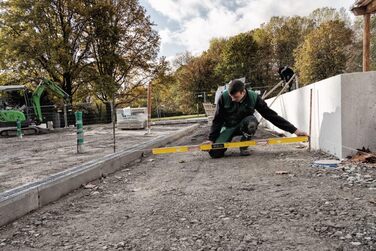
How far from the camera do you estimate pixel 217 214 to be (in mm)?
2947

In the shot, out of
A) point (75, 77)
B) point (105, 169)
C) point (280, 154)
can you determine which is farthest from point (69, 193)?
point (75, 77)

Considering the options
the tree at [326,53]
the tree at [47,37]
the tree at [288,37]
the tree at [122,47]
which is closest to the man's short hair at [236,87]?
the tree at [47,37]

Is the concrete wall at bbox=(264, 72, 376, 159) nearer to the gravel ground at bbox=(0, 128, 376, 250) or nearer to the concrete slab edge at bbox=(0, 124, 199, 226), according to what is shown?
the gravel ground at bbox=(0, 128, 376, 250)

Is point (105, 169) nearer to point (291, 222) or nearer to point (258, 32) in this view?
point (291, 222)

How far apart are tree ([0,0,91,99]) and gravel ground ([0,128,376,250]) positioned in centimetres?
2191

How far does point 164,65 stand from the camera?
3119 centimetres

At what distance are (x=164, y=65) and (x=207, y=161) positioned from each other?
25989 mm

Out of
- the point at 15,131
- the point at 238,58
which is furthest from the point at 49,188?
the point at 238,58

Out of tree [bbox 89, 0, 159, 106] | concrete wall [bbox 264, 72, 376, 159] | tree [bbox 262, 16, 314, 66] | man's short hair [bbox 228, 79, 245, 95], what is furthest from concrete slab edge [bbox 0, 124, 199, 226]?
tree [bbox 262, 16, 314, 66]

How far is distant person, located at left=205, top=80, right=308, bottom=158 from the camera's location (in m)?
6.16

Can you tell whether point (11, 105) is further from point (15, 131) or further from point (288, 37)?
point (288, 37)

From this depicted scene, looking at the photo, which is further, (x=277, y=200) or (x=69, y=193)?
(x=69, y=193)

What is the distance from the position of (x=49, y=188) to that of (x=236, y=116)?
3728 millimetres

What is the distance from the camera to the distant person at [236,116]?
6.16 meters
